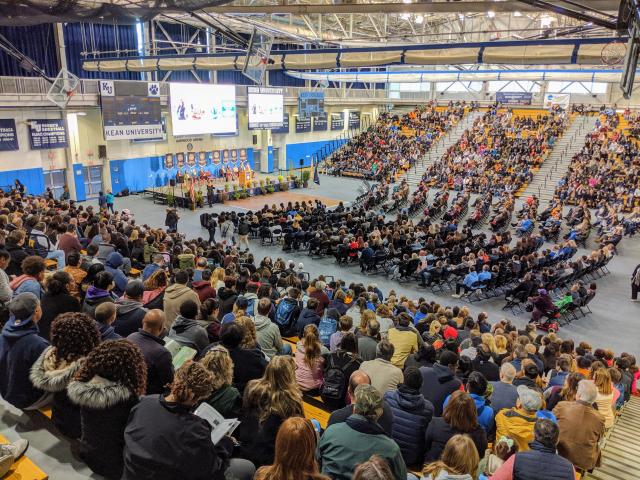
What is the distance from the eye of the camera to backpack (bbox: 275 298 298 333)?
6.94 m

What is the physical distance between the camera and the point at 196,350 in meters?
4.52

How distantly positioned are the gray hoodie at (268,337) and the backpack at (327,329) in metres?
1.19

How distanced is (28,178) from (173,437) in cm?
2166

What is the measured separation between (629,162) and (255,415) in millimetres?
27403

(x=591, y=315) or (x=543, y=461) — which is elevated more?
(x=543, y=461)

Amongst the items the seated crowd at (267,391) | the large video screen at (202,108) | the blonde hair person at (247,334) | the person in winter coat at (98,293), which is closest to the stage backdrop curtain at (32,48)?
the large video screen at (202,108)

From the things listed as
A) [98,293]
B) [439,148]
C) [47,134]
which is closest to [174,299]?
[98,293]

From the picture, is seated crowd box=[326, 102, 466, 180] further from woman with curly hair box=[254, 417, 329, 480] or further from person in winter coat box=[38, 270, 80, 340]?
woman with curly hair box=[254, 417, 329, 480]

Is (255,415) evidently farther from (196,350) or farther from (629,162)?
(629,162)

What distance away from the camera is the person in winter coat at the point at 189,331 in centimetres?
460

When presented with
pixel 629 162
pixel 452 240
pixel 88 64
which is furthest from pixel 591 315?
pixel 88 64

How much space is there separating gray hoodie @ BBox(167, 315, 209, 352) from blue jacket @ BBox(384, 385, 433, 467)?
1.87 meters

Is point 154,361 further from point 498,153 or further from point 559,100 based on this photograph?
point 559,100

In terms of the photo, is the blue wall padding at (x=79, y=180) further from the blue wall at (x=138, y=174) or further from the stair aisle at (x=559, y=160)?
the stair aisle at (x=559, y=160)
